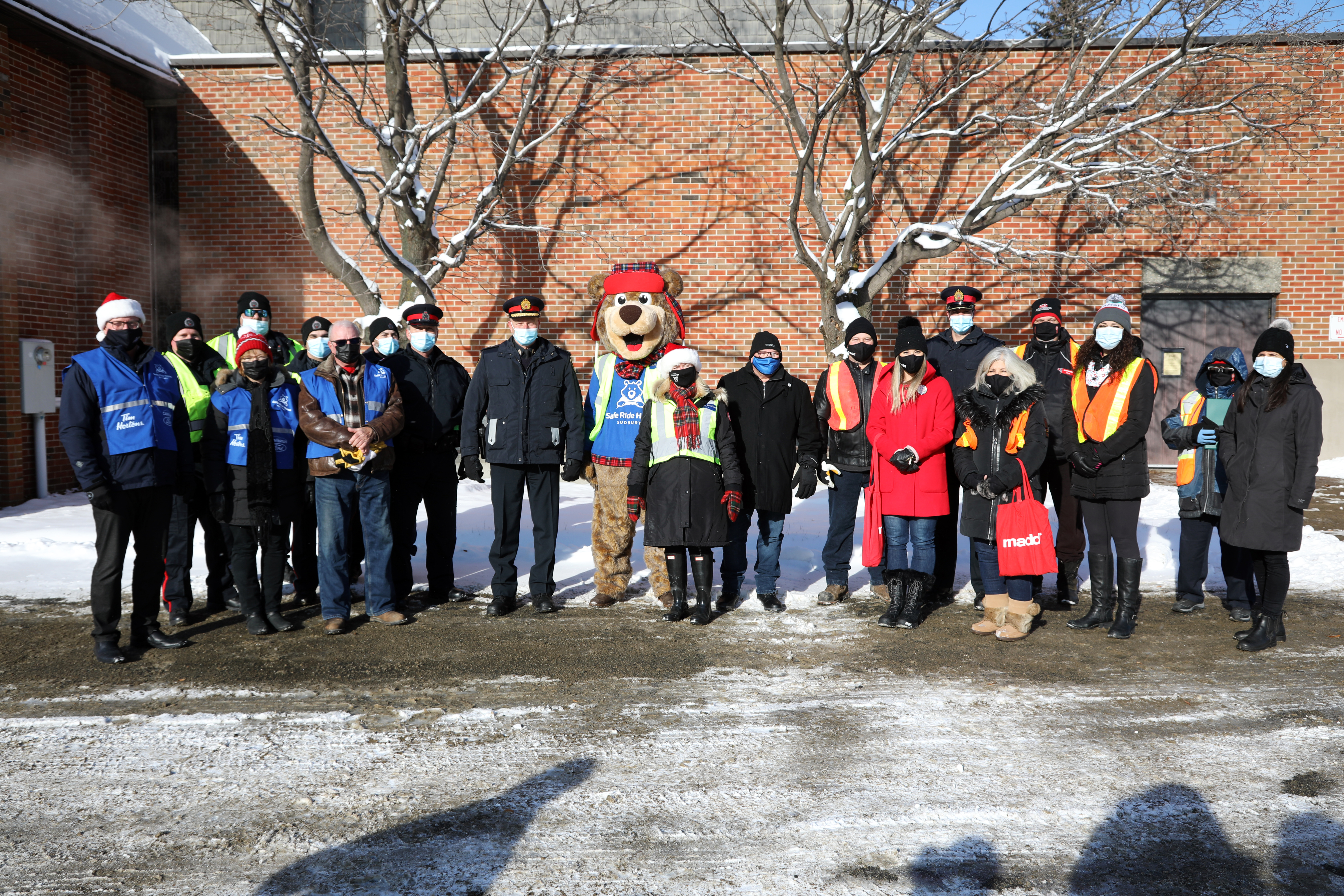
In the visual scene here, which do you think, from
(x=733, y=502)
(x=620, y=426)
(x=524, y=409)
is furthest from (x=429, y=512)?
(x=733, y=502)

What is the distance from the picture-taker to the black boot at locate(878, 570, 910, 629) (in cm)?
559

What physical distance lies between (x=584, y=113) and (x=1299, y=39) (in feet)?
28.8

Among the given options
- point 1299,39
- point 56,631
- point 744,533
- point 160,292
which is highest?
point 1299,39

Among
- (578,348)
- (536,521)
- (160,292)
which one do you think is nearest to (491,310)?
(578,348)

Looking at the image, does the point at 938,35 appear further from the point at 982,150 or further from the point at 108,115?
the point at 108,115

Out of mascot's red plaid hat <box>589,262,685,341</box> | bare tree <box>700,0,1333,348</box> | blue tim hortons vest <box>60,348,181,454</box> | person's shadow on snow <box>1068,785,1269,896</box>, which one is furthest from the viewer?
bare tree <box>700,0,1333,348</box>

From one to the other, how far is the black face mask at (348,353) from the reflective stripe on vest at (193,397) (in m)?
0.85

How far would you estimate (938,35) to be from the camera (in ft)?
36.6

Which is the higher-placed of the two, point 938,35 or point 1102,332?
point 938,35

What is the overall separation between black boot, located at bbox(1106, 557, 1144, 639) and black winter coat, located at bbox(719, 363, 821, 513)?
1.99 metres

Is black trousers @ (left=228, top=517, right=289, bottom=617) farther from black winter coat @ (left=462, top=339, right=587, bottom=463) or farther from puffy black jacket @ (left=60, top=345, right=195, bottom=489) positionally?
black winter coat @ (left=462, top=339, right=587, bottom=463)

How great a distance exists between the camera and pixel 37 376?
9.88 m

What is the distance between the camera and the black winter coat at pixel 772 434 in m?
6.12

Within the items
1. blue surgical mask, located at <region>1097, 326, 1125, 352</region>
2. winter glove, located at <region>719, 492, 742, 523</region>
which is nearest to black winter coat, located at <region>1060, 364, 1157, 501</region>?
blue surgical mask, located at <region>1097, 326, 1125, 352</region>
